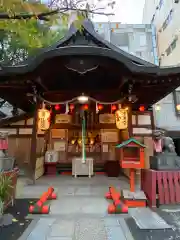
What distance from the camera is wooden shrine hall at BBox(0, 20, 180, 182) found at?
18.8 ft

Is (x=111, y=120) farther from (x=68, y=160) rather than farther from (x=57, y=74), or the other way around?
(x=57, y=74)

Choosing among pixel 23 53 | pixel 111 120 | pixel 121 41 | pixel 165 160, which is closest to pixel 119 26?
pixel 121 41

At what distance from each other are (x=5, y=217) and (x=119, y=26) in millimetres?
21072

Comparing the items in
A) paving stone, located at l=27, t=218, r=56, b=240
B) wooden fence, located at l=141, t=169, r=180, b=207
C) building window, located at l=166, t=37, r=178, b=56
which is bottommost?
paving stone, located at l=27, t=218, r=56, b=240

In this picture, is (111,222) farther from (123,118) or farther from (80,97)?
(80,97)

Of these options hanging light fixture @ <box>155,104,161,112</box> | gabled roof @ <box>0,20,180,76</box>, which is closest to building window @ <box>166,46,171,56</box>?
hanging light fixture @ <box>155,104,161,112</box>

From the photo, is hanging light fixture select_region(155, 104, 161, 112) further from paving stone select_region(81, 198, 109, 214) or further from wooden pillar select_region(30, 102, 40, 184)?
paving stone select_region(81, 198, 109, 214)

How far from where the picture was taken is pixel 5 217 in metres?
3.85

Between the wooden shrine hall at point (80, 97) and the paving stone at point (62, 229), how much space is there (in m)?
2.57

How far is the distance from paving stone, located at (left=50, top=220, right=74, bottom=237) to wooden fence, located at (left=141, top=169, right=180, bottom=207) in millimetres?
2177

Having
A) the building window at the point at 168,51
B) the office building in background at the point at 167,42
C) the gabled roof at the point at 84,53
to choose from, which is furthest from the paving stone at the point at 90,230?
the building window at the point at 168,51

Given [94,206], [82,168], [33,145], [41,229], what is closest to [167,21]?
[82,168]

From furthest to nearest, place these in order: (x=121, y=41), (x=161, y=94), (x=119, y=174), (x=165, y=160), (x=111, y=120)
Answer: (x=121, y=41)
(x=111, y=120)
(x=119, y=174)
(x=161, y=94)
(x=165, y=160)

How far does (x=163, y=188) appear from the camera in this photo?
4719 millimetres
